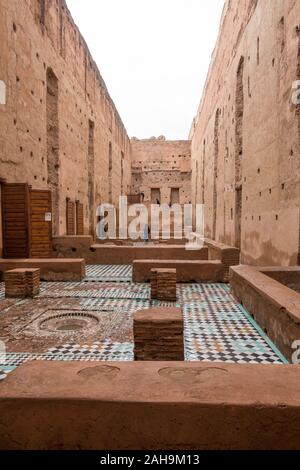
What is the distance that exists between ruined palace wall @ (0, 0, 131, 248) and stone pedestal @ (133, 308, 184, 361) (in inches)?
268

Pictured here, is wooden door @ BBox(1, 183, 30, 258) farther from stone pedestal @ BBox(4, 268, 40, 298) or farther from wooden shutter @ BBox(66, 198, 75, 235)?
wooden shutter @ BBox(66, 198, 75, 235)

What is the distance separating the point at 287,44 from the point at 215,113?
9.71m

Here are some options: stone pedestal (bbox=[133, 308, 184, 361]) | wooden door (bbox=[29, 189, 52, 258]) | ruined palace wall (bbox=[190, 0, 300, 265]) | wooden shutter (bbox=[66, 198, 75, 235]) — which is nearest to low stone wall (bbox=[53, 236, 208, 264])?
wooden door (bbox=[29, 189, 52, 258])

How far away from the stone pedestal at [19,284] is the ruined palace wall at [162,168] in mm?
24587

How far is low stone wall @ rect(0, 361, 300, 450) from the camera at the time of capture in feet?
5.96

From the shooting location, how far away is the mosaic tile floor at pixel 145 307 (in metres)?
4.09

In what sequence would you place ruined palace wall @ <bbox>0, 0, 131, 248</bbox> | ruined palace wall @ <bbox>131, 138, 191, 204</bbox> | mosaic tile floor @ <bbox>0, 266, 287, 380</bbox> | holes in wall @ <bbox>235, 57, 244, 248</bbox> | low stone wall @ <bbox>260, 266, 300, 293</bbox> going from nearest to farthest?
mosaic tile floor @ <bbox>0, 266, 287, 380</bbox>
low stone wall @ <bbox>260, 266, 300, 293</bbox>
ruined palace wall @ <bbox>0, 0, 131, 248</bbox>
holes in wall @ <bbox>235, 57, 244, 248</bbox>
ruined palace wall @ <bbox>131, 138, 191, 204</bbox>

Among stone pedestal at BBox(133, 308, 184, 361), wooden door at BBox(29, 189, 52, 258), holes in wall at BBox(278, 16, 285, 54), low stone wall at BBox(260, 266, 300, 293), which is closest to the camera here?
stone pedestal at BBox(133, 308, 184, 361)

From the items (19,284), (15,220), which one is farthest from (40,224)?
(19,284)

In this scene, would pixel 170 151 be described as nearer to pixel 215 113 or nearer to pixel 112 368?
pixel 215 113

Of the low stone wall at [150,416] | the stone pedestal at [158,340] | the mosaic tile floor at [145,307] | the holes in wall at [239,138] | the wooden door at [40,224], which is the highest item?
the holes in wall at [239,138]

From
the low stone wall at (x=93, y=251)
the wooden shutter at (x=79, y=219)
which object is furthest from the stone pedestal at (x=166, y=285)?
the wooden shutter at (x=79, y=219)

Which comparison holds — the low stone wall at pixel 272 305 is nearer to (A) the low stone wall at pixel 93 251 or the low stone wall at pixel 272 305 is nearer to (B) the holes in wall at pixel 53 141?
(A) the low stone wall at pixel 93 251

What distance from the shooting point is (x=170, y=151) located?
105 ft
